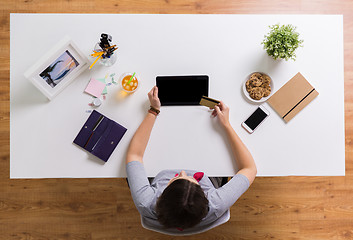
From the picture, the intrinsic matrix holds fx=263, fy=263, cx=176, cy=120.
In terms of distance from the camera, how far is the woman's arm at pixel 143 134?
1200 millimetres

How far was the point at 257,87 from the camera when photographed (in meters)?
1.23

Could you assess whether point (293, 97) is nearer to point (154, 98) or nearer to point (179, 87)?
point (179, 87)

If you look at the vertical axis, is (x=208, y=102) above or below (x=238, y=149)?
above

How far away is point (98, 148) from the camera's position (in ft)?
3.99

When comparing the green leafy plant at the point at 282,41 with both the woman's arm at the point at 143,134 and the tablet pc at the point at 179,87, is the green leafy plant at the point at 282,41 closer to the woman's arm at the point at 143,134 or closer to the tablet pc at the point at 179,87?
the tablet pc at the point at 179,87

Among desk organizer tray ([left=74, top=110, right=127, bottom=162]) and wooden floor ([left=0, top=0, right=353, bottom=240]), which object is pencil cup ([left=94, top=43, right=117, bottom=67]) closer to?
desk organizer tray ([left=74, top=110, right=127, bottom=162])

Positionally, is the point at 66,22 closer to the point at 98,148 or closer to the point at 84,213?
the point at 98,148

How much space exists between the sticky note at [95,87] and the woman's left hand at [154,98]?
0.75 feet

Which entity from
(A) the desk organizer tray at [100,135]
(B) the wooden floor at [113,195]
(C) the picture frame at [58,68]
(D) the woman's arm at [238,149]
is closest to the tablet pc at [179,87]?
(D) the woman's arm at [238,149]

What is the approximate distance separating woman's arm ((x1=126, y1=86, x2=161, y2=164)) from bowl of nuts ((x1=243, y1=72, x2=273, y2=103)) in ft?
1.39

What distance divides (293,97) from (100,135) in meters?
0.92

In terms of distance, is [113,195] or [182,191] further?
[113,195]

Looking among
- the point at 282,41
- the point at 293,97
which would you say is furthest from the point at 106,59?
the point at 293,97

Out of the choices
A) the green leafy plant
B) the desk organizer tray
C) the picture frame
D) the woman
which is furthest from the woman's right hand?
the picture frame
